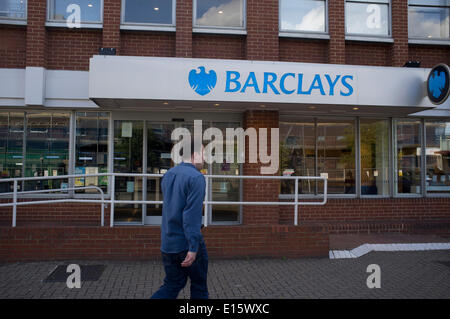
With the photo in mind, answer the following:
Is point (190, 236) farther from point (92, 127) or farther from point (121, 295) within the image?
point (92, 127)

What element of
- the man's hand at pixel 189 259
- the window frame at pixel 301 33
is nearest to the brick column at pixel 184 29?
the window frame at pixel 301 33

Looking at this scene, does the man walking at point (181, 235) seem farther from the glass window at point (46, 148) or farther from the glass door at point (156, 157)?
the glass window at point (46, 148)

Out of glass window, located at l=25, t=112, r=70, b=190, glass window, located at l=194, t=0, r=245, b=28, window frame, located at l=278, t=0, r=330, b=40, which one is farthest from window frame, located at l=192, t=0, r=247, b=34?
glass window, located at l=25, t=112, r=70, b=190

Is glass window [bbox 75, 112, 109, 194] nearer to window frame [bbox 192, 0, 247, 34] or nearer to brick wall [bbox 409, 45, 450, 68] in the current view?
window frame [bbox 192, 0, 247, 34]

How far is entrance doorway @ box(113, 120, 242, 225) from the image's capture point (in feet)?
28.9

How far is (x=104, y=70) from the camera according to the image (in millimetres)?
7164

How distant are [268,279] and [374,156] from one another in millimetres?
5704

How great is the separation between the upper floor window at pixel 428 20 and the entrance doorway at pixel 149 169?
18.4 feet

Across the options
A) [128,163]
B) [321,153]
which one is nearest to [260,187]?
[321,153]

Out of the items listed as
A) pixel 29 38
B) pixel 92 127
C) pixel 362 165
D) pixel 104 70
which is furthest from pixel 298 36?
pixel 29 38

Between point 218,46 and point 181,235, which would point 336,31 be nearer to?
point 218,46

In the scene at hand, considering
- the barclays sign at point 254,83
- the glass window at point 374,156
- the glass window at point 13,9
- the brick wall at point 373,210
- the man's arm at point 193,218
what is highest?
the glass window at point 13,9

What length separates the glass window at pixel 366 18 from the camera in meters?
9.37

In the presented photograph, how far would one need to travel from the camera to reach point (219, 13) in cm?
896
